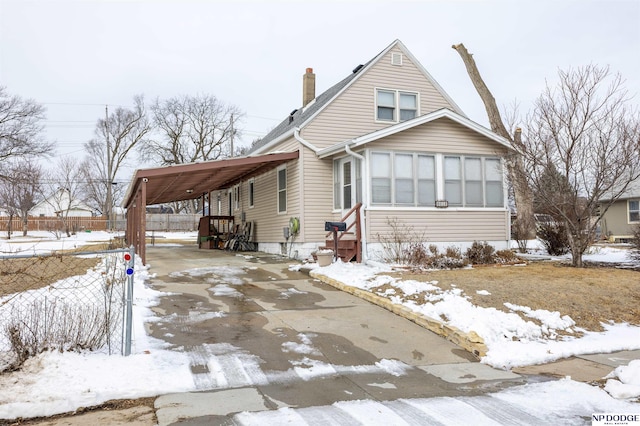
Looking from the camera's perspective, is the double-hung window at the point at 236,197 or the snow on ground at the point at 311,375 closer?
the snow on ground at the point at 311,375

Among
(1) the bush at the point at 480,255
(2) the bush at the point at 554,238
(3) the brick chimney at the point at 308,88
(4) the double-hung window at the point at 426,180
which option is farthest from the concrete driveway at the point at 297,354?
(3) the brick chimney at the point at 308,88

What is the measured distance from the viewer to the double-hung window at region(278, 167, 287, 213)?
15.2 meters

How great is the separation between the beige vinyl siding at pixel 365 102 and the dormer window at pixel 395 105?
0.55 feet

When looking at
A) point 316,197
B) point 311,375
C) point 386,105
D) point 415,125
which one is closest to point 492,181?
point 415,125

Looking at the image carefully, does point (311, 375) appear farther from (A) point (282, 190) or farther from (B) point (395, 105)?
(B) point (395, 105)

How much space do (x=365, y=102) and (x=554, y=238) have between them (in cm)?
729

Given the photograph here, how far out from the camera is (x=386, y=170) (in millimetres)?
12008

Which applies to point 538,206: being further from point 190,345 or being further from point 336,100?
point 190,345

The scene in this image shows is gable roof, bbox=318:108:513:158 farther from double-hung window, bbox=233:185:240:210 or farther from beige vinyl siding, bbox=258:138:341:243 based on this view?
double-hung window, bbox=233:185:240:210

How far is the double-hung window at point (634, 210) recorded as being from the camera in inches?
1001

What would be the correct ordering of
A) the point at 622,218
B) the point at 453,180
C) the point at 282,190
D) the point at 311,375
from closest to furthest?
the point at 311,375 < the point at 453,180 < the point at 282,190 < the point at 622,218

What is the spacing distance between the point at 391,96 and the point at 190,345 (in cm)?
1215

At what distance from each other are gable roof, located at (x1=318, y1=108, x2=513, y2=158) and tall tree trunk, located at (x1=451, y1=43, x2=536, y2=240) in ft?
1.72

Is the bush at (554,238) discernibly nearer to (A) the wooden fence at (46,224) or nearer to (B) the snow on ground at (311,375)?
(B) the snow on ground at (311,375)
